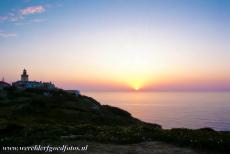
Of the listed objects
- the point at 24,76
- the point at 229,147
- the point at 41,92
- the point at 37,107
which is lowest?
the point at 229,147

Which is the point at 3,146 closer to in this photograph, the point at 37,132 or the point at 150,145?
the point at 37,132

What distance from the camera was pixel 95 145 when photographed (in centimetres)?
2045

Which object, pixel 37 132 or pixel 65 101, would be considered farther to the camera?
pixel 65 101

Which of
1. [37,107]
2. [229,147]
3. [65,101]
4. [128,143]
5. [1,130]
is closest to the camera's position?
[229,147]

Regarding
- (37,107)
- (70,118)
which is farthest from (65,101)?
(70,118)

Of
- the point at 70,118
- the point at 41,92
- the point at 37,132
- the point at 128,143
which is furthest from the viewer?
the point at 41,92

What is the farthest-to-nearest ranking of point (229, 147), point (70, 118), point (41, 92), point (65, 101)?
point (41, 92), point (65, 101), point (70, 118), point (229, 147)

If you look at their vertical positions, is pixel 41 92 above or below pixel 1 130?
above

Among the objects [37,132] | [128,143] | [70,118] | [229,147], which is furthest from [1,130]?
[70,118]

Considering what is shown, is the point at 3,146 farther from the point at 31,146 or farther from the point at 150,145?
the point at 150,145

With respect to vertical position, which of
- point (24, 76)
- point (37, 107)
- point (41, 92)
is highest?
point (24, 76)

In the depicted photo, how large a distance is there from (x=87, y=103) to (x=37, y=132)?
91497 millimetres

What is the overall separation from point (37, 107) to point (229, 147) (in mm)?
74998

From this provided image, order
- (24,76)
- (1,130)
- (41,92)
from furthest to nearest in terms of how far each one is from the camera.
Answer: (24,76) → (41,92) → (1,130)
